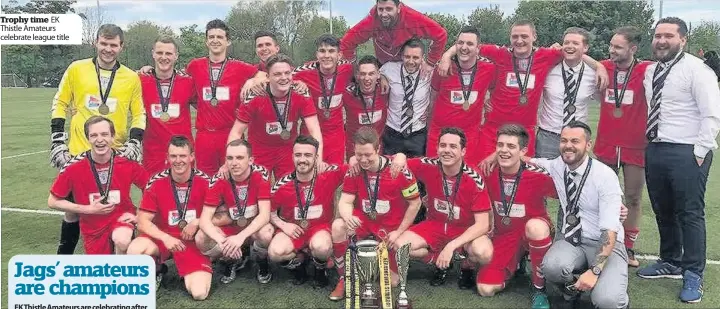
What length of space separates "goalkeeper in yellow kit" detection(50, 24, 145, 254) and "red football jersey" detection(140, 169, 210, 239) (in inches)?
21.5

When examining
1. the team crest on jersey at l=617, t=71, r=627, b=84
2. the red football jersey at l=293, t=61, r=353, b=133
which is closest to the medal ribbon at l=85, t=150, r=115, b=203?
the red football jersey at l=293, t=61, r=353, b=133

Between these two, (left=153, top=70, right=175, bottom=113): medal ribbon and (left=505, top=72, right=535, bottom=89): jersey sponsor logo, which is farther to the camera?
(left=153, top=70, right=175, bottom=113): medal ribbon

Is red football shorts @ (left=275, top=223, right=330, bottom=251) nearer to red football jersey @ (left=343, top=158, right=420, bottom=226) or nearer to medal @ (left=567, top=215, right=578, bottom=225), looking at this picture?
red football jersey @ (left=343, top=158, right=420, bottom=226)

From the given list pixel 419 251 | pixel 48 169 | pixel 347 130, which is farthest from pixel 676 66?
pixel 48 169

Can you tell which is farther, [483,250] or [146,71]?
[146,71]

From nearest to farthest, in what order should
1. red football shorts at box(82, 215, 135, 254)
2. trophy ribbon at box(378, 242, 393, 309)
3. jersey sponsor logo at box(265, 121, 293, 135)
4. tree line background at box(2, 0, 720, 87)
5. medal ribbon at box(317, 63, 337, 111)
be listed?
trophy ribbon at box(378, 242, 393, 309), red football shorts at box(82, 215, 135, 254), jersey sponsor logo at box(265, 121, 293, 135), medal ribbon at box(317, 63, 337, 111), tree line background at box(2, 0, 720, 87)

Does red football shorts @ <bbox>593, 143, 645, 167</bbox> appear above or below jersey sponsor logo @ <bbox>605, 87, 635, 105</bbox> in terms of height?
below

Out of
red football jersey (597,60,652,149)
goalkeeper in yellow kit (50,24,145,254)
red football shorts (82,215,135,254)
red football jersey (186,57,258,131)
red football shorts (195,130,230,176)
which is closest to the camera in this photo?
red football shorts (82,215,135,254)

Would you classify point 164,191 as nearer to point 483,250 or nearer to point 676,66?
point 483,250

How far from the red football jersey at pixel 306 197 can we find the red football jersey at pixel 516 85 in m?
1.56

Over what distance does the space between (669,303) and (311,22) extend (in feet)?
A: 65.0

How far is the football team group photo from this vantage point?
400cm

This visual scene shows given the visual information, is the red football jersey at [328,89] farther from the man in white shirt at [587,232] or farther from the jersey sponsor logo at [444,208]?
the man in white shirt at [587,232]

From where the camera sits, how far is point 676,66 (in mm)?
4098
